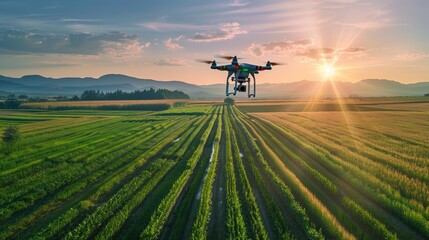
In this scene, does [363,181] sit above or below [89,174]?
above

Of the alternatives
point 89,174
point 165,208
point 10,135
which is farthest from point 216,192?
point 10,135

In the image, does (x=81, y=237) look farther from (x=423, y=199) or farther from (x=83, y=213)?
(x=423, y=199)

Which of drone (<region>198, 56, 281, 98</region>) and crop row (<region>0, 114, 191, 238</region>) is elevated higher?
drone (<region>198, 56, 281, 98</region>)

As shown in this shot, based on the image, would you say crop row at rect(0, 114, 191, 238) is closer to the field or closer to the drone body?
the field

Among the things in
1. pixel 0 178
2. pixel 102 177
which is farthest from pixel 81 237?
pixel 0 178

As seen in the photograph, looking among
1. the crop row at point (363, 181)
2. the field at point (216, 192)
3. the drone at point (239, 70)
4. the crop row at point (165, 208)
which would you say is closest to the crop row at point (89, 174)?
the field at point (216, 192)

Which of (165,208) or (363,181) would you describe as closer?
(165,208)

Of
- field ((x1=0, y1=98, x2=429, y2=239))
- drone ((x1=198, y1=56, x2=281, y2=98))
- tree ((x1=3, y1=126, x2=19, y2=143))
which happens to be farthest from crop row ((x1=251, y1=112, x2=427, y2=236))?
tree ((x1=3, y1=126, x2=19, y2=143))

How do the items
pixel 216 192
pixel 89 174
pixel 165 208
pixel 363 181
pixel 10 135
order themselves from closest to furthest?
1. pixel 165 208
2. pixel 216 192
3. pixel 363 181
4. pixel 89 174
5. pixel 10 135

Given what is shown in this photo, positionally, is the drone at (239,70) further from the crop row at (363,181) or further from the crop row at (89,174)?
the crop row at (89,174)

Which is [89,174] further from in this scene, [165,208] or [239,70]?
[239,70]

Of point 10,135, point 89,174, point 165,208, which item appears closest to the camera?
point 165,208
